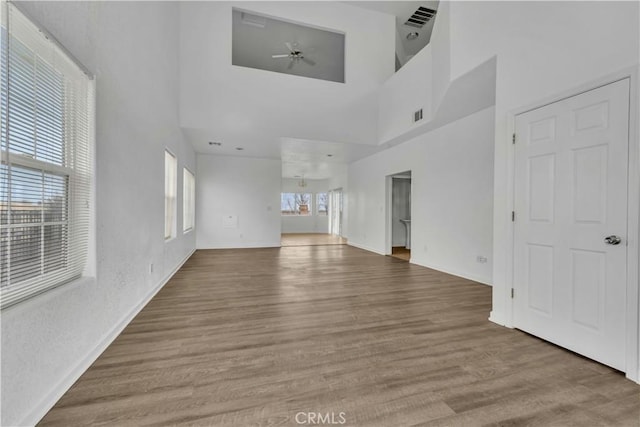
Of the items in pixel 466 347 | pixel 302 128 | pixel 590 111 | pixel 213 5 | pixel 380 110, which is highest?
pixel 213 5

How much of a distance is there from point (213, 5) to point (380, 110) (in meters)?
3.86

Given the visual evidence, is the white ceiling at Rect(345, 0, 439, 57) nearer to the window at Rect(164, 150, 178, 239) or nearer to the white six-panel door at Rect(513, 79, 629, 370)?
the white six-panel door at Rect(513, 79, 629, 370)

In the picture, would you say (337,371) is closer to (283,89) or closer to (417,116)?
(417,116)

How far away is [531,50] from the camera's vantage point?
8.25 feet

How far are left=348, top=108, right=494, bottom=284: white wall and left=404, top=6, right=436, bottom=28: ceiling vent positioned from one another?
9.81 feet

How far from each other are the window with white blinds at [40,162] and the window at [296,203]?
35.6ft

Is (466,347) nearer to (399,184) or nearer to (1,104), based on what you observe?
(1,104)

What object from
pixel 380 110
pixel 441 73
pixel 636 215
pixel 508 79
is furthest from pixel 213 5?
pixel 636 215

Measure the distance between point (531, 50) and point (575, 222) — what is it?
158 centimetres

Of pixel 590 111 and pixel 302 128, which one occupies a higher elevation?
pixel 302 128

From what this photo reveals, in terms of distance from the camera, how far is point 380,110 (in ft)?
20.3

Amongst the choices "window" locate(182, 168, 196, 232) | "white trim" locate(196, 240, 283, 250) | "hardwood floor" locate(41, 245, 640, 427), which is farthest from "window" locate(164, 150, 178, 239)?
"white trim" locate(196, 240, 283, 250)

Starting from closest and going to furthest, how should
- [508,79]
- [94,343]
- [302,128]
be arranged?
1. [94,343]
2. [508,79]
3. [302,128]

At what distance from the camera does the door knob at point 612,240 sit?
1.95 meters
